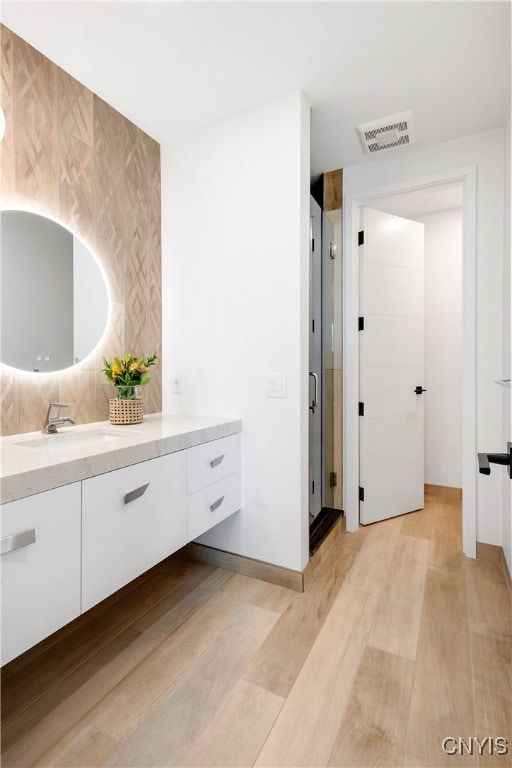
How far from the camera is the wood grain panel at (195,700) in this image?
1.10 metres

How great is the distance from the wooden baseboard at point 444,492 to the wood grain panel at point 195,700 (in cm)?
222

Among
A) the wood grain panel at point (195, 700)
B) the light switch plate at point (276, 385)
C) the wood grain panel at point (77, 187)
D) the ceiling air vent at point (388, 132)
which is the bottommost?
the wood grain panel at point (195, 700)

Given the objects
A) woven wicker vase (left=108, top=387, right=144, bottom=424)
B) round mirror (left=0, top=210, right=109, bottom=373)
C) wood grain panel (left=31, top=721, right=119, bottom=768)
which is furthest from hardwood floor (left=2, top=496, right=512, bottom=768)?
round mirror (left=0, top=210, right=109, bottom=373)

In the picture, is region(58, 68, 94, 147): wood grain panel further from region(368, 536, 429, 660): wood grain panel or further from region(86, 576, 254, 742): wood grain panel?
region(368, 536, 429, 660): wood grain panel

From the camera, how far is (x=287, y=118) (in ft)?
6.20

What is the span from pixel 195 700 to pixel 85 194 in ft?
7.30

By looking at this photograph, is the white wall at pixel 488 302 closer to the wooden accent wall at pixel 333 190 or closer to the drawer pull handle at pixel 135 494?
the wooden accent wall at pixel 333 190

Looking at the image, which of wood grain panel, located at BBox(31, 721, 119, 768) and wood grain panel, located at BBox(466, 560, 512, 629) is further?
wood grain panel, located at BBox(466, 560, 512, 629)

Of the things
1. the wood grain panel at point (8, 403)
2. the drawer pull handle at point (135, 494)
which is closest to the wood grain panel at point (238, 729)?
the drawer pull handle at point (135, 494)

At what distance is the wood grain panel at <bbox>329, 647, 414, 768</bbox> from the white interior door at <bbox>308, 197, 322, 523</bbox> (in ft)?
3.56

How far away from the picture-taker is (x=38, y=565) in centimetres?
104

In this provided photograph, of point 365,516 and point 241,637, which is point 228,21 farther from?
point 365,516

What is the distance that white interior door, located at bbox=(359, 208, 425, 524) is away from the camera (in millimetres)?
2682

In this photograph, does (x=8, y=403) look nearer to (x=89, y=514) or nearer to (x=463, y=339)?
(x=89, y=514)
